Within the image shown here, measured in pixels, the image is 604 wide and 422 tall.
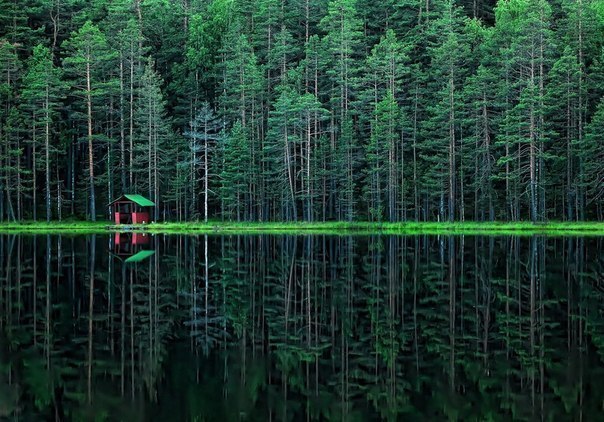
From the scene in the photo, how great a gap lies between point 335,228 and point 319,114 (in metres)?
16.7

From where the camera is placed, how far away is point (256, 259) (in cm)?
3678

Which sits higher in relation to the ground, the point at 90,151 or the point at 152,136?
the point at 152,136

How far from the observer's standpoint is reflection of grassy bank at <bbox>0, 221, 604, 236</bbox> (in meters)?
60.6

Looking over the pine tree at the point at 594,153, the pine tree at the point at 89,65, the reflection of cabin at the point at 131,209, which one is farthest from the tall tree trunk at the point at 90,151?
the pine tree at the point at 594,153

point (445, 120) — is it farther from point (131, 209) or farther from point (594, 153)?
point (131, 209)

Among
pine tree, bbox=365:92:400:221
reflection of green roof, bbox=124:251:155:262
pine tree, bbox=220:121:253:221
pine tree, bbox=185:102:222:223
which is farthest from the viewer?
pine tree, bbox=185:102:222:223

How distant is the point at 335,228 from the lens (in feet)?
213

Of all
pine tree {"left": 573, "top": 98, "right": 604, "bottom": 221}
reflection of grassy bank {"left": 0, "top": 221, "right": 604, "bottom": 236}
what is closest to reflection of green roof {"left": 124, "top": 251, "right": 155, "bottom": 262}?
reflection of grassy bank {"left": 0, "top": 221, "right": 604, "bottom": 236}

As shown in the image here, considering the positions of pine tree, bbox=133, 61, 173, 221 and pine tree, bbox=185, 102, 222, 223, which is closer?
pine tree, bbox=133, 61, 173, 221

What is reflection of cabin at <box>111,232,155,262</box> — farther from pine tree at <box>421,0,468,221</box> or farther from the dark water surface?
pine tree at <box>421,0,468,221</box>

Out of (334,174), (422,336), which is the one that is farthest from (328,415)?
(334,174)

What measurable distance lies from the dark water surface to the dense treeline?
38.8 metres

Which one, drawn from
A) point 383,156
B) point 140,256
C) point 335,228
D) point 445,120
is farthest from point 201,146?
point 140,256

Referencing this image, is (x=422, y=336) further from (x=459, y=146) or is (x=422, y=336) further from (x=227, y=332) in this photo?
(x=459, y=146)
